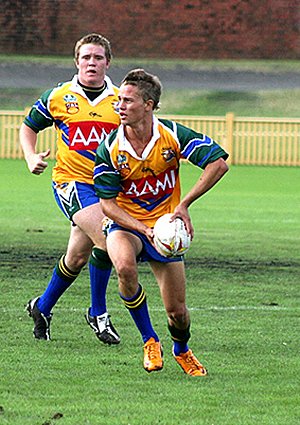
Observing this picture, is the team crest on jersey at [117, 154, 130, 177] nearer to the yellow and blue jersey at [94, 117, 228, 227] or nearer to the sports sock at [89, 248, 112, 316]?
the yellow and blue jersey at [94, 117, 228, 227]

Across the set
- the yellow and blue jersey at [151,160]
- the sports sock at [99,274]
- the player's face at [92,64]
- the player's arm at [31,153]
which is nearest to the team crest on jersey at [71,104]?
the player's face at [92,64]

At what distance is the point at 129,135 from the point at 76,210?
139 centimetres

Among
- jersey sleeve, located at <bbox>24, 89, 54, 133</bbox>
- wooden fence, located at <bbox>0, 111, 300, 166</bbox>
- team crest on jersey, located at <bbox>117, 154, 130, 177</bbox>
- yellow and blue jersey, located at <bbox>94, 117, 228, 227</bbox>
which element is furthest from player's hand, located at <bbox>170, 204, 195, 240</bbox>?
wooden fence, located at <bbox>0, 111, 300, 166</bbox>

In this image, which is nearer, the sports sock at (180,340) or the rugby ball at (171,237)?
the rugby ball at (171,237)

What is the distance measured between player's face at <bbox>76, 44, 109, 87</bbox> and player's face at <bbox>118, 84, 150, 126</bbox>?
1.30m

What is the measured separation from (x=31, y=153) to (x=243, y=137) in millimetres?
25264

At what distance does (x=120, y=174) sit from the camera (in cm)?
792

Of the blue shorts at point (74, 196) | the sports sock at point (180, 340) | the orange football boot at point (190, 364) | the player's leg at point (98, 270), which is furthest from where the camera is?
the blue shorts at point (74, 196)

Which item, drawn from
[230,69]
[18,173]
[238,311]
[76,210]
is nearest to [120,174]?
[76,210]

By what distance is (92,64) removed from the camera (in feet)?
30.0

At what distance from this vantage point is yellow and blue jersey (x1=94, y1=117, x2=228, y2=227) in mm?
7863

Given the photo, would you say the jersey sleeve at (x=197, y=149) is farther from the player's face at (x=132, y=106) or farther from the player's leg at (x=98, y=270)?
the player's leg at (x=98, y=270)

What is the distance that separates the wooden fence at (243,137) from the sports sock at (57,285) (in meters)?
24.2

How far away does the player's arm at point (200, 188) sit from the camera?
780cm
